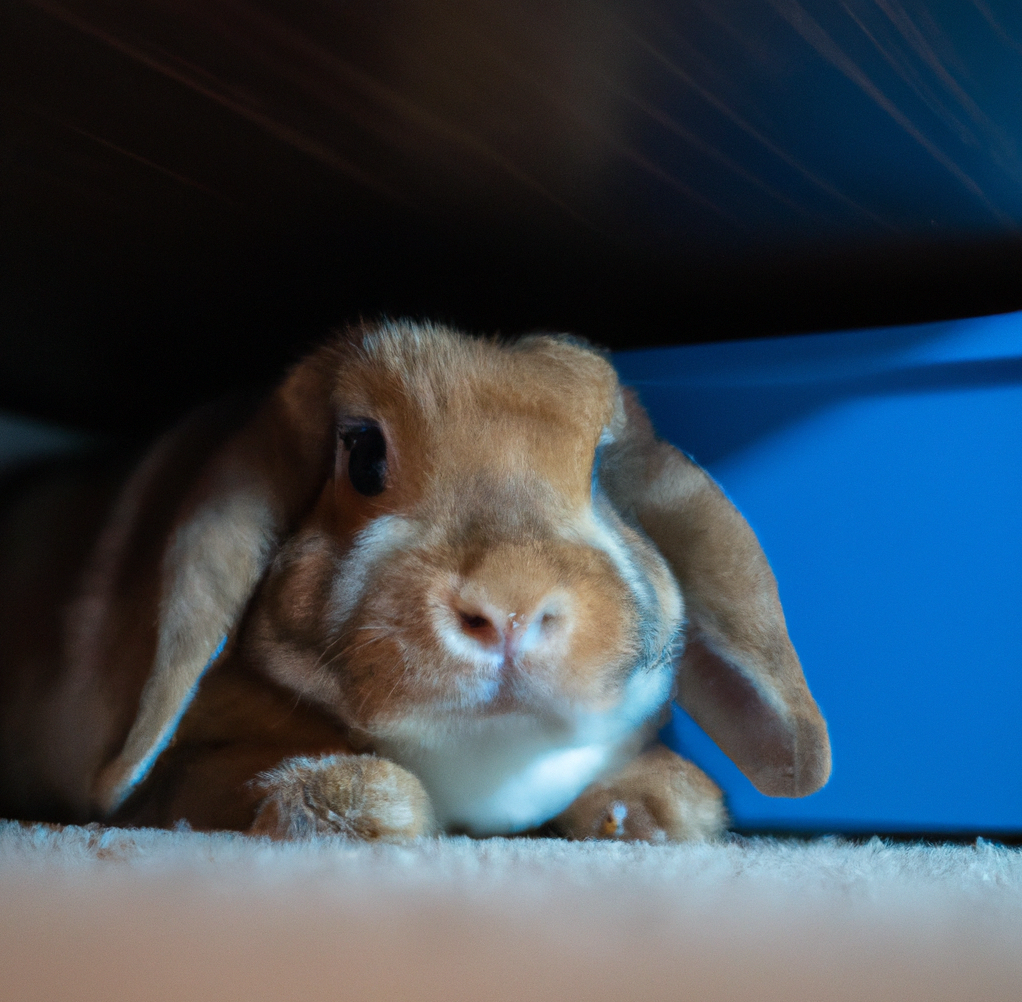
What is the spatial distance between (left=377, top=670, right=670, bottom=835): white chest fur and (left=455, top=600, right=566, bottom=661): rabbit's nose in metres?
0.11

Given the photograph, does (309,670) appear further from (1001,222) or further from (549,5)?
(1001,222)

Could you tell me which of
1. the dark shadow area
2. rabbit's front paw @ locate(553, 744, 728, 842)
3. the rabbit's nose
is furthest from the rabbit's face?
the dark shadow area

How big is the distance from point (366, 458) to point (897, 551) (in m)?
0.82

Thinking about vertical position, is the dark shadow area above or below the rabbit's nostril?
above

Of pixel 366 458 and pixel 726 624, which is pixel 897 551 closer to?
pixel 726 624

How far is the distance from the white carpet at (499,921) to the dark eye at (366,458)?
1.49 feet

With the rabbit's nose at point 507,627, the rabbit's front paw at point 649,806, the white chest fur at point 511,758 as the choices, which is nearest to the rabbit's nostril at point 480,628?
the rabbit's nose at point 507,627

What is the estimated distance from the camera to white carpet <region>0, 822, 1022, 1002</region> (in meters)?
0.53

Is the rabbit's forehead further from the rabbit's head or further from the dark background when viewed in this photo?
the dark background

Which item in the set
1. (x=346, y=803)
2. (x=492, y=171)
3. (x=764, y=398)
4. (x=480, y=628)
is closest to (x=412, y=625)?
(x=480, y=628)

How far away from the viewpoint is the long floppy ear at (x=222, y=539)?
1.00m

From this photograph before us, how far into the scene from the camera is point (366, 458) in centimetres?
112

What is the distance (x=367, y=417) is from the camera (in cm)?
113

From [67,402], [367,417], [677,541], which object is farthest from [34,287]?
[677,541]
